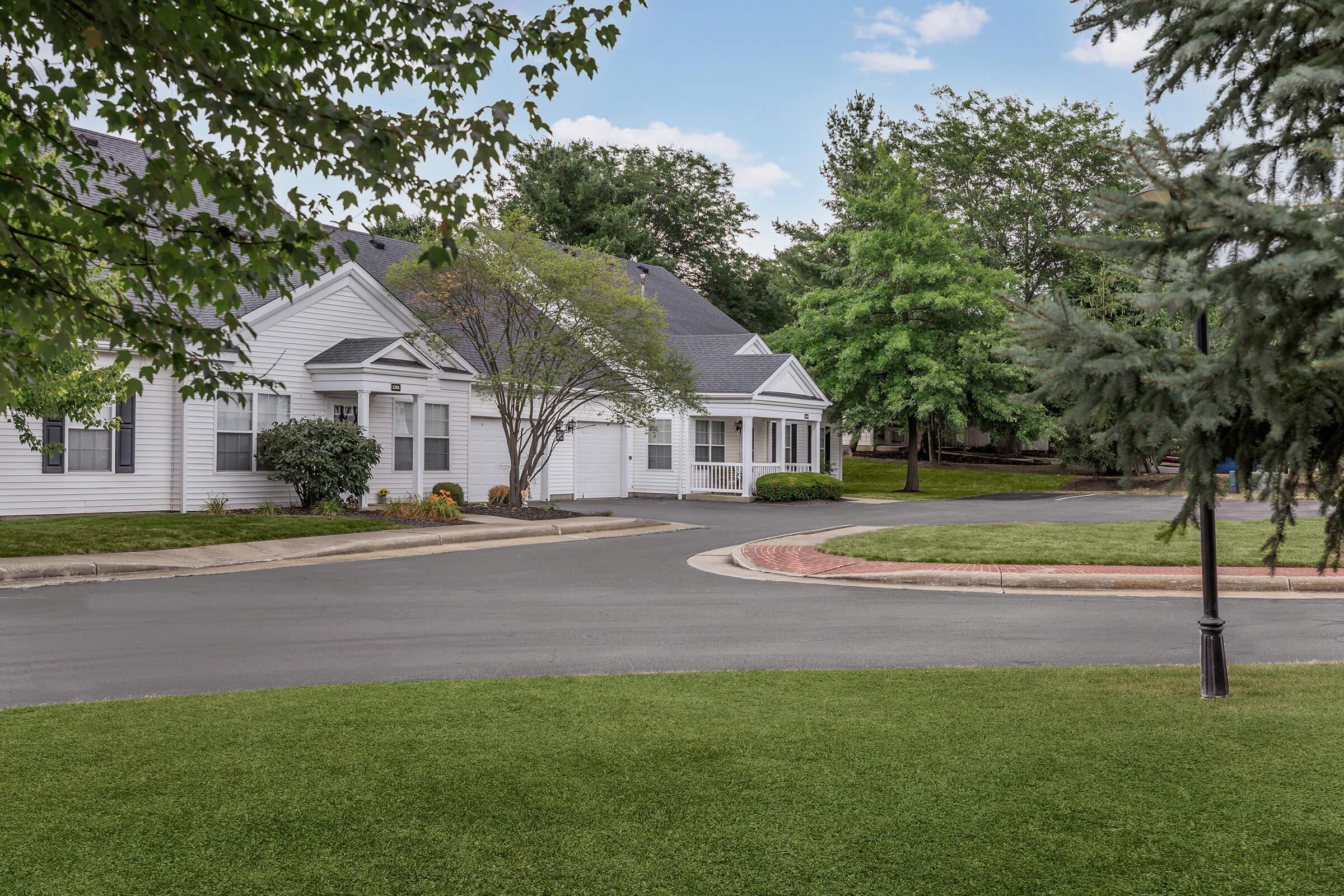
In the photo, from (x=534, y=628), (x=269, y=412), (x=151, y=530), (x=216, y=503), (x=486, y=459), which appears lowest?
(x=534, y=628)

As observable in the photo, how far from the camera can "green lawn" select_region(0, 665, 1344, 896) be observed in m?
4.37

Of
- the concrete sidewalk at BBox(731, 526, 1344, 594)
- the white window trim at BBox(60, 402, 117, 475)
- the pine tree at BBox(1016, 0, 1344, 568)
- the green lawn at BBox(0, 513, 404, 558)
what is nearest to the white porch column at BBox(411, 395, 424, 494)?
the green lawn at BBox(0, 513, 404, 558)

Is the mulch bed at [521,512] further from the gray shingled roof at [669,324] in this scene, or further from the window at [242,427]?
the window at [242,427]

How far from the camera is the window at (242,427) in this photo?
2191 centimetres

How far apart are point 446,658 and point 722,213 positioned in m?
53.7

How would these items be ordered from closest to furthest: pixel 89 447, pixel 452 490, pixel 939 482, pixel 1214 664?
1. pixel 1214 664
2. pixel 89 447
3. pixel 452 490
4. pixel 939 482

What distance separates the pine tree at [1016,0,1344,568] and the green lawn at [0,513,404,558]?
1549cm

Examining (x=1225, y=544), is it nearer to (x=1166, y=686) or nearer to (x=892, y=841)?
(x=1166, y=686)

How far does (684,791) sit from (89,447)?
1853 centimetres

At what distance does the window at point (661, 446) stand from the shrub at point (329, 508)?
534 inches

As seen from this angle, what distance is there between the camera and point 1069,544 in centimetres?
1642

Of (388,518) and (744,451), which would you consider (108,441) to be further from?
(744,451)

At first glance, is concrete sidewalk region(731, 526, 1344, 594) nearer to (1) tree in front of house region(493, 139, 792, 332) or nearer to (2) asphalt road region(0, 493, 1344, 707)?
(2) asphalt road region(0, 493, 1344, 707)

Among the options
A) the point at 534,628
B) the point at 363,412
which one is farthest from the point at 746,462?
the point at 534,628
